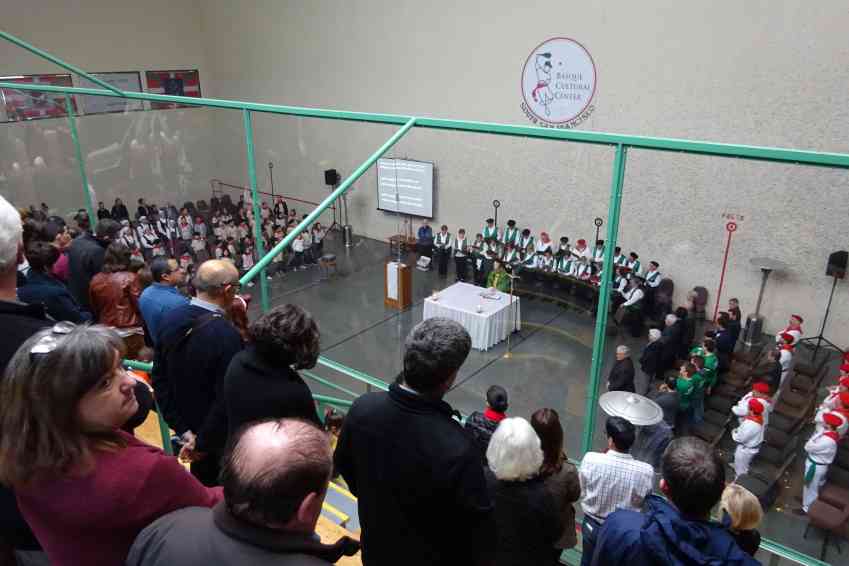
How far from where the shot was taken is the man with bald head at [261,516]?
3.60 ft

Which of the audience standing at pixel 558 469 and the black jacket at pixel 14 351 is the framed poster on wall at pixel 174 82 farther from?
the audience standing at pixel 558 469

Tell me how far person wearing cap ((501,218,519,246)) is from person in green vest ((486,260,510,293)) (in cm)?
24

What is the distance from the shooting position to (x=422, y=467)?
1636 millimetres

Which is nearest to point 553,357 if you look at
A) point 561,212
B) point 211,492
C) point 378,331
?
point 561,212

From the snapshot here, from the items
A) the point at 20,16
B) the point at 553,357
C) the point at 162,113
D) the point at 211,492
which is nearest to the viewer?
the point at 211,492

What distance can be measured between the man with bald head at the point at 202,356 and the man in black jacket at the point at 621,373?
6.17 ft

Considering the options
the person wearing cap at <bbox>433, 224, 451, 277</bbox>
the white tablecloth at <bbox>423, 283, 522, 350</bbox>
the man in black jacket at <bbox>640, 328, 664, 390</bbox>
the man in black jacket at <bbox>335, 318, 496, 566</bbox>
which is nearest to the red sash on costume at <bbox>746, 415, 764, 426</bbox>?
the man in black jacket at <bbox>640, 328, 664, 390</bbox>

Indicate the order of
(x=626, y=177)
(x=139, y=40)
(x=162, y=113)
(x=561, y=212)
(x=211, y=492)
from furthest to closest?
(x=139, y=40) → (x=162, y=113) → (x=561, y=212) → (x=626, y=177) → (x=211, y=492)

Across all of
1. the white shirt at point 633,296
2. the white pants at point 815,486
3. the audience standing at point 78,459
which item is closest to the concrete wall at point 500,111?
the white shirt at point 633,296

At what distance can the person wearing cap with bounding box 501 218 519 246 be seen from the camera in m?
4.80

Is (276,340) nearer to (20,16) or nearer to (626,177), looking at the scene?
(626,177)

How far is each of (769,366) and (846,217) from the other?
7.88 ft

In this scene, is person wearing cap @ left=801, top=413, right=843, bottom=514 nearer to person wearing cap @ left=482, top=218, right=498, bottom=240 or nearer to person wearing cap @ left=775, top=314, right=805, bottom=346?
person wearing cap @ left=775, top=314, right=805, bottom=346

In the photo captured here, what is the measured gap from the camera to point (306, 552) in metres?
1.12
